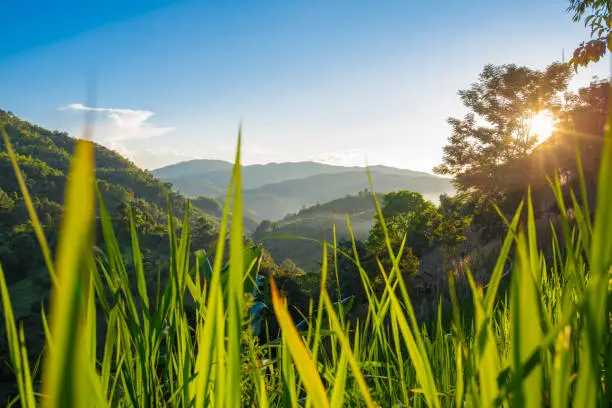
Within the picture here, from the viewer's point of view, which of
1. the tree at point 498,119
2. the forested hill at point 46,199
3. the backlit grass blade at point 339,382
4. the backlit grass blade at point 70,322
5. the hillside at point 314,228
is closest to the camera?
the backlit grass blade at point 70,322

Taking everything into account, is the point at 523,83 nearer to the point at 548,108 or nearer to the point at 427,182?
the point at 548,108

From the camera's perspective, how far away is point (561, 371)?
280mm

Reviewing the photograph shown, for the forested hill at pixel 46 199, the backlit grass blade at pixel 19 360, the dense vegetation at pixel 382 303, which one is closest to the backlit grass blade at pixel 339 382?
the dense vegetation at pixel 382 303

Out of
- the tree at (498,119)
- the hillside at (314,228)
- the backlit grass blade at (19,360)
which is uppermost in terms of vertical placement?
the tree at (498,119)

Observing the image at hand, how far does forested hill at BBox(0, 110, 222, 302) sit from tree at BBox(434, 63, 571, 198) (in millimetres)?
17307

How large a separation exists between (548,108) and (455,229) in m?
11.5

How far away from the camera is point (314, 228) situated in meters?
87.6

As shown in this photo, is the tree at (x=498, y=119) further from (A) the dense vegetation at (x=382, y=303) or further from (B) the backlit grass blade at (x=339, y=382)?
(B) the backlit grass blade at (x=339, y=382)

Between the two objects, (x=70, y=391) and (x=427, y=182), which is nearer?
(x=70, y=391)

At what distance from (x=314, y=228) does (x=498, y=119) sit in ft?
203

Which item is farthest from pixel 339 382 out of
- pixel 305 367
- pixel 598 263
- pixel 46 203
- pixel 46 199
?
pixel 46 203

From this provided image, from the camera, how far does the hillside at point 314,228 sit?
69.6m

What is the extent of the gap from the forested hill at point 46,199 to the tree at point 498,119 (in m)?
17.3


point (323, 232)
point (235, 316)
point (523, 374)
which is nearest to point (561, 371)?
point (523, 374)
